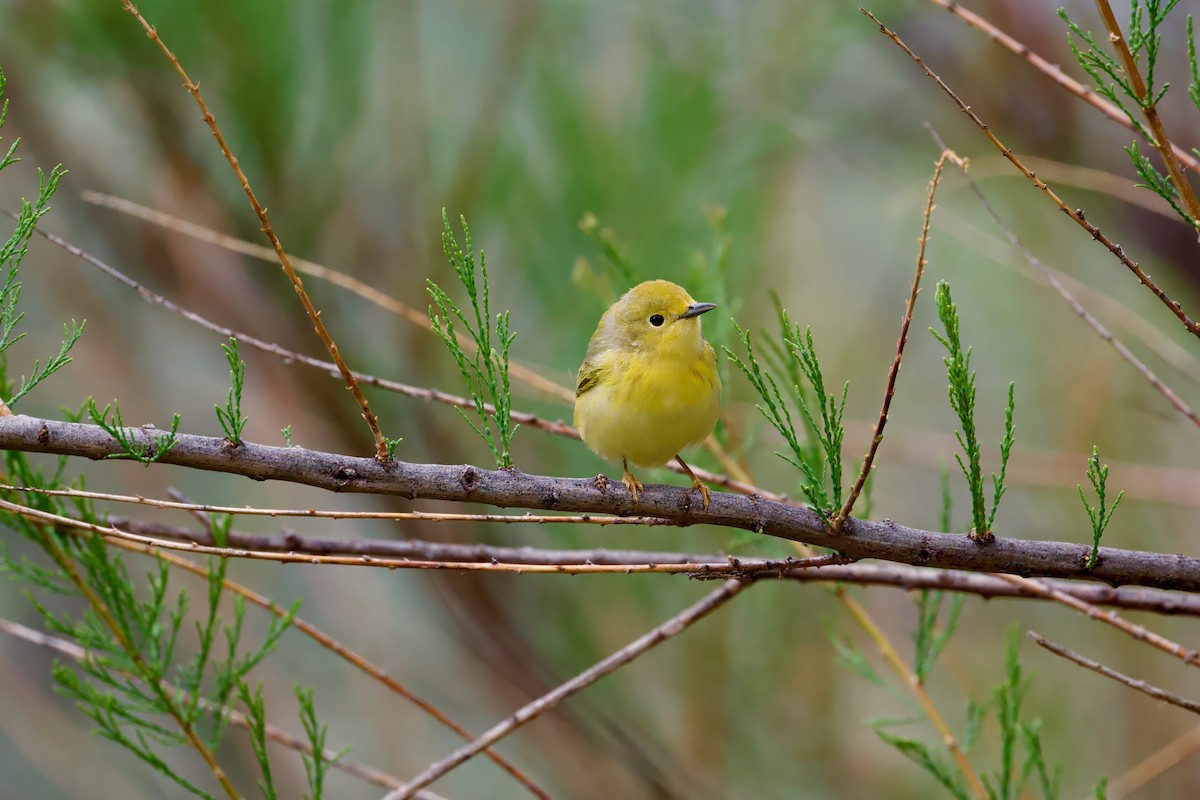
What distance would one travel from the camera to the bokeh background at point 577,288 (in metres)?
3.29

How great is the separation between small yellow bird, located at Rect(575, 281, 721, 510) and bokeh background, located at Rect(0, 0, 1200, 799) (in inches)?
7.6

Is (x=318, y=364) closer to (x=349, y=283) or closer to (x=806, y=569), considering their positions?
(x=349, y=283)

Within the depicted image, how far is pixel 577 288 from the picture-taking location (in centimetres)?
372

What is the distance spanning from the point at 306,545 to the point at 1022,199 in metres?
3.40

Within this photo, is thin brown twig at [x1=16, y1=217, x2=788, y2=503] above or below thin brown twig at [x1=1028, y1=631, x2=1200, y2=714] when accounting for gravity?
above

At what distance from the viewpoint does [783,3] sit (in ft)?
14.1

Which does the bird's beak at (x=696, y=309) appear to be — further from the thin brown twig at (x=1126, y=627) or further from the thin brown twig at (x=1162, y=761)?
the thin brown twig at (x=1162, y=761)

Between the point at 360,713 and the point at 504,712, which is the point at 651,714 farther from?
the point at 360,713

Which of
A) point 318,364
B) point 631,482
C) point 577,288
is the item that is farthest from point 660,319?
point 577,288

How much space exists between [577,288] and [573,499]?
7.92 ft

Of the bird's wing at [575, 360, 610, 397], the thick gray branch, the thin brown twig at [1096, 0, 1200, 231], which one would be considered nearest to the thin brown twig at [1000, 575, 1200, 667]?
the thick gray branch

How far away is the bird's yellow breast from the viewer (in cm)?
205

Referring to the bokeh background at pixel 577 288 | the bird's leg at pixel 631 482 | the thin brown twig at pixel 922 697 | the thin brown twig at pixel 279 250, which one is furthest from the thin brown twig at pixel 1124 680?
the bokeh background at pixel 577 288

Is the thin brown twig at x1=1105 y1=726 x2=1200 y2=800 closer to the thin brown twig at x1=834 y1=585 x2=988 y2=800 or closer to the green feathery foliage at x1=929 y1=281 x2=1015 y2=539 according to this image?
the thin brown twig at x1=834 y1=585 x2=988 y2=800
